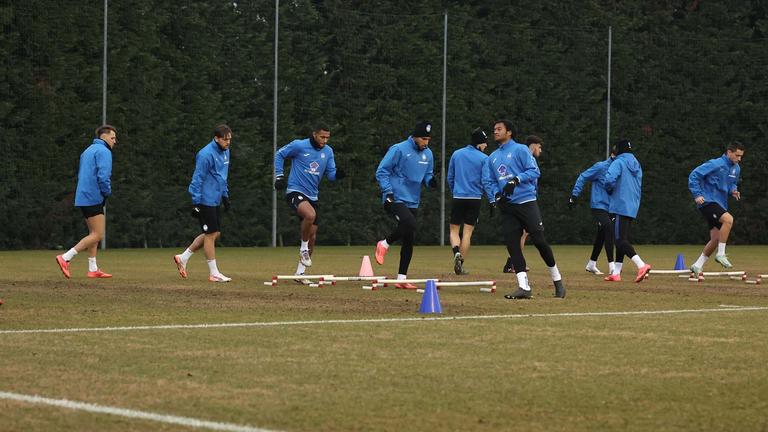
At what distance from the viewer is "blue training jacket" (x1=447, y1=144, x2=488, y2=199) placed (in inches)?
904

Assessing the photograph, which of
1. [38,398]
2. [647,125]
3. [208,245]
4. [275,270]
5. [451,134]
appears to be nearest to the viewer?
[38,398]

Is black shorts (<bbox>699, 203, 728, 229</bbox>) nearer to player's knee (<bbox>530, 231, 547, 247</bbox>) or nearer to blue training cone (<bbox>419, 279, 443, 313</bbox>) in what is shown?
player's knee (<bbox>530, 231, 547, 247</bbox>)

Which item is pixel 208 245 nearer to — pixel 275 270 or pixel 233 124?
pixel 275 270

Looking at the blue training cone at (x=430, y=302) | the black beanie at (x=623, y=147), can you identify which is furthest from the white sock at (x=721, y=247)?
the blue training cone at (x=430, y=302)

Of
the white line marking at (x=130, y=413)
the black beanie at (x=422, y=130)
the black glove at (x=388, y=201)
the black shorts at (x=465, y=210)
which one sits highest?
the black beanie at (x=422, y=130)

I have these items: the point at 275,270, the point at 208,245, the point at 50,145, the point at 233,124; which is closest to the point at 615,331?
the point at 208,245

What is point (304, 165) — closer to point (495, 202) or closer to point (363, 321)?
point (495, 202)

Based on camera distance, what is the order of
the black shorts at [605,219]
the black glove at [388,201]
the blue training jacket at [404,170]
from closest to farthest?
the black glove at [388,201]
the blue training jacket at [404,170]
the black shorts at [605,219]

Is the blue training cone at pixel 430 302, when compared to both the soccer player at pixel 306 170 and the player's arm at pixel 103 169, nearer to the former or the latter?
the soccer player at pixel 306 170

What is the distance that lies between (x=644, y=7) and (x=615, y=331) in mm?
32971

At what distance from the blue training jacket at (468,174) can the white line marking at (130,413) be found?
50.3ft

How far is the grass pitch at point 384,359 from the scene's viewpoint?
Answer: 754cm

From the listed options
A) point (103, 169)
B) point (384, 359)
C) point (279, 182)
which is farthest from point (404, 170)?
point (384, 359)

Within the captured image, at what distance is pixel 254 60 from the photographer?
35.8 meters
